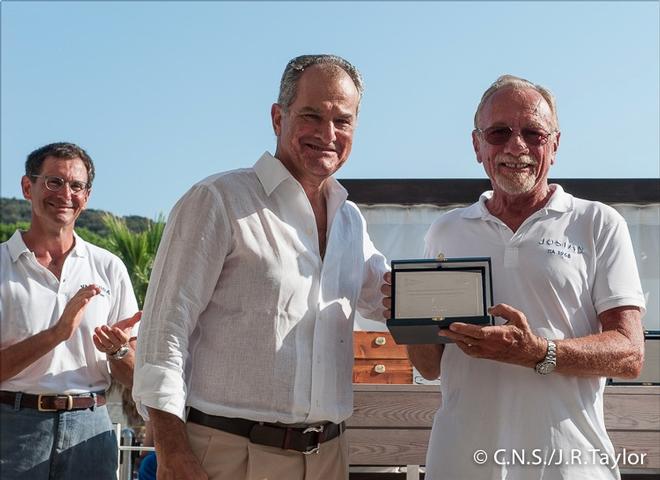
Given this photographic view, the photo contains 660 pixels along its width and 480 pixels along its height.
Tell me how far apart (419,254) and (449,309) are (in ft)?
15.9

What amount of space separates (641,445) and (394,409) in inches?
52.3

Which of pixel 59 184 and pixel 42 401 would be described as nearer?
pixel 42 401

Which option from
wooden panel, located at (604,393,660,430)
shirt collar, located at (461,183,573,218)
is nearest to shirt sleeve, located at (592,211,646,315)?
shirt collar, located at (461,183,573,218)

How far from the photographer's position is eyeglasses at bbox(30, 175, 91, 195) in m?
4.00

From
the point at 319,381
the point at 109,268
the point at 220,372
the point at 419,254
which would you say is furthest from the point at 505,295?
the point at 419,254

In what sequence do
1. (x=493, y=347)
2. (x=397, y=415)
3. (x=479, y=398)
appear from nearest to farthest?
1. (x=493, y=347)
2. (x=479, y=398)
3. (x=397, y=415)

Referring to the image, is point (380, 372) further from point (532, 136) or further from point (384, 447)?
point (532, 136)

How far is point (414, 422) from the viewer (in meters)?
4.93

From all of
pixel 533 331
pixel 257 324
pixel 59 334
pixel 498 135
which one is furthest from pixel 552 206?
pixel 59 334

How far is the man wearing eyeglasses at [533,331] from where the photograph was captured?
2.79 metres

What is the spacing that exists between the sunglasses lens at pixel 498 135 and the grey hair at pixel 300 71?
458 millimetres

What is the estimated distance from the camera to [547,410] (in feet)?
9.36

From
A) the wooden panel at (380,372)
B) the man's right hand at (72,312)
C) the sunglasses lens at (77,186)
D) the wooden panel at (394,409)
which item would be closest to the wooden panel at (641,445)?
the wooden panel at (394,409)

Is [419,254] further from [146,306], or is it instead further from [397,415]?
[146,306]
